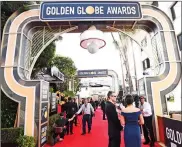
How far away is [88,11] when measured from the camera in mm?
5559

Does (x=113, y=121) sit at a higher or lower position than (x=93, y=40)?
lower

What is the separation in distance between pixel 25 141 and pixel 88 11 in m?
3.86

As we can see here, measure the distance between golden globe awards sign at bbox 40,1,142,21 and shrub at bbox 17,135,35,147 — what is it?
3224mm

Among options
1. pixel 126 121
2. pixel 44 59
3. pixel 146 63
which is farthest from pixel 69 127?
pixel 146 63

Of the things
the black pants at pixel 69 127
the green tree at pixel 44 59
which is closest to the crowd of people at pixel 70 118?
the black pants at pixel 69 127

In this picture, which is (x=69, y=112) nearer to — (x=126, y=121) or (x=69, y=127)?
(x=69, y=127)

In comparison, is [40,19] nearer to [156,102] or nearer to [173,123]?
[156,102]

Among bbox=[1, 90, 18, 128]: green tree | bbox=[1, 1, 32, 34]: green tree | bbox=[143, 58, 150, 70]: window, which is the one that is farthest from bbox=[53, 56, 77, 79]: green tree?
bbox=[1, 90, 18, 128]: green tree

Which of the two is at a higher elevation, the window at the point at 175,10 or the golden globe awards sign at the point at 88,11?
the window at the point at 175,10

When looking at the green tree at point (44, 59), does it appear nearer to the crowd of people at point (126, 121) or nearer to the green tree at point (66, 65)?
the crowd of people at point (126, 121)

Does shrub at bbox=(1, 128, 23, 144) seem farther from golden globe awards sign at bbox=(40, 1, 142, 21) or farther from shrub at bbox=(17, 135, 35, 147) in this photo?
golden globe awards sign at bbox=(40, 1, 142, 21)

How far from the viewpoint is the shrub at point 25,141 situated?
4350mm

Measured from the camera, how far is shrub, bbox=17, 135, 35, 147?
171 inches

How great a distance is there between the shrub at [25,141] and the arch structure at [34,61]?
0.68 ft
